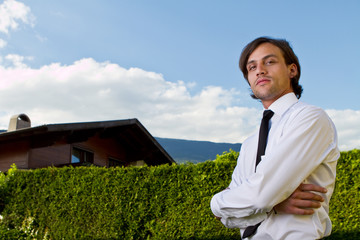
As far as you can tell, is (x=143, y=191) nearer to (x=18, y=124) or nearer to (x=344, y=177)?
(x=344, y=177)

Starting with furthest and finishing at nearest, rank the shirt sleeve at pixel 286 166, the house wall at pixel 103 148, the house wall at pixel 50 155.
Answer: the house wall at pixel 103 148 → the house wall at pixel 50 155 → the shirt sleeve at pixel 286 166

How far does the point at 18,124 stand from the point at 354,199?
38.9 ft

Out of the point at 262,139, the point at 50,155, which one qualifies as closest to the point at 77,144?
the point at 50,155

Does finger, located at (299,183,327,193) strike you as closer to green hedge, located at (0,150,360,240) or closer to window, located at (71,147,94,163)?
green hedge, located at (0,150,360,240)

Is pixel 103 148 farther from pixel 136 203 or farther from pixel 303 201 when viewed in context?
pixel 303 201

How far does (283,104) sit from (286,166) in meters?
0.48

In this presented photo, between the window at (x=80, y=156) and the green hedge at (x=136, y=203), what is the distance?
5.41m

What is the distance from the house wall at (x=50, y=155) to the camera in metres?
12.3

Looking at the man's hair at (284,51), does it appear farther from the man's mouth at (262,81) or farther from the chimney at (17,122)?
the chimney at (17,122)

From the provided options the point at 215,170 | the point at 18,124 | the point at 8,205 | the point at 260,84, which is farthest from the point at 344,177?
the point at 18,124

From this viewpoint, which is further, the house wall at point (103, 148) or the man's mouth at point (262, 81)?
the house wall at point (103, 148)

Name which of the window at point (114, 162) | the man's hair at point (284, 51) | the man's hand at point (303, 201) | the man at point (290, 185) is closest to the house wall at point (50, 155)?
the window at point (114, 162)

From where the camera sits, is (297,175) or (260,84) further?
(260,84)

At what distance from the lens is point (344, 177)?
7.02 metres
